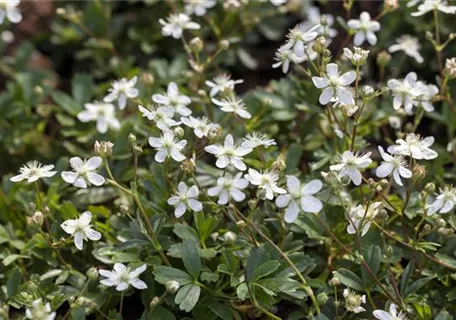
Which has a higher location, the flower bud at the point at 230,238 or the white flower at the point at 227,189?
the white flower at the point at 227,189

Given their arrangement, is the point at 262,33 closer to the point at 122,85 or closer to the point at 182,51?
the point at 182,51

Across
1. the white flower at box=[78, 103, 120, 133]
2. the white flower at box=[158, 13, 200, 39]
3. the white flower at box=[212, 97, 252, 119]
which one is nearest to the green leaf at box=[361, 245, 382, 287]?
the white flower at box=[212, 97, 252, 119]

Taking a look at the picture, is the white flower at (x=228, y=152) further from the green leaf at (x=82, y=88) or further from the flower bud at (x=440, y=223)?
the green leaf at (x=82, y=88)

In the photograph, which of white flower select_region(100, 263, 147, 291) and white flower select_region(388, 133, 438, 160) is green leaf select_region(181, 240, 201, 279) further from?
white flower select_region(388, 133, 438, 160)

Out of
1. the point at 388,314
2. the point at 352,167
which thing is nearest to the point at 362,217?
the point at 352,167

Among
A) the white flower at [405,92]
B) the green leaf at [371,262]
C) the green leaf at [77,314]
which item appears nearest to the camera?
the green leaf at [77,314]

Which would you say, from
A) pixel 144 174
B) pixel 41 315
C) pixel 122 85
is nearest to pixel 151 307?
pixel 41 315

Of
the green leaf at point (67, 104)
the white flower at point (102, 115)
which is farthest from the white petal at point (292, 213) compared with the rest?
the green leaf at point (67, 104)

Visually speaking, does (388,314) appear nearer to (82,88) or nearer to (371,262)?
(371,262)
